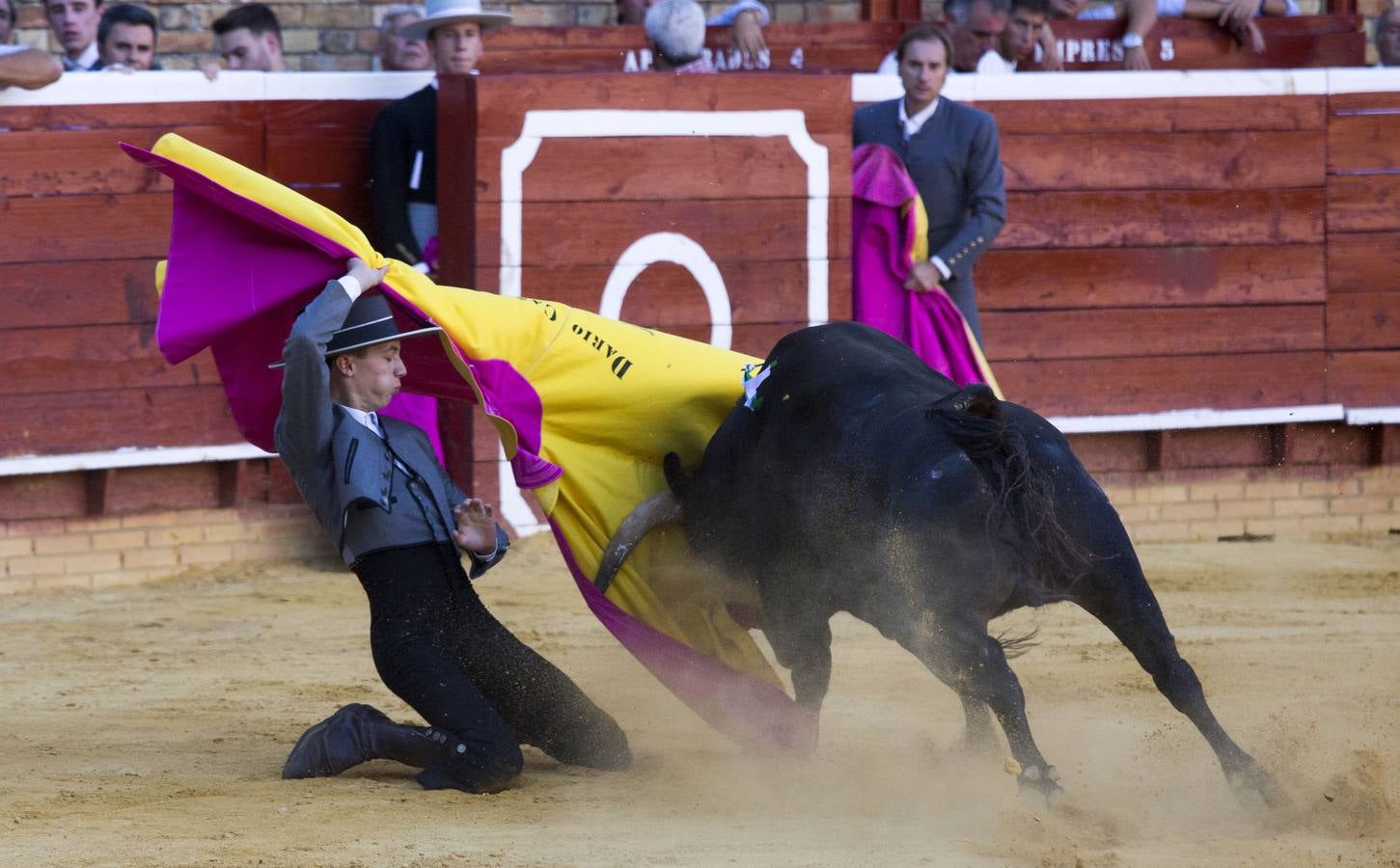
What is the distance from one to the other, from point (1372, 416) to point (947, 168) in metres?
2.07

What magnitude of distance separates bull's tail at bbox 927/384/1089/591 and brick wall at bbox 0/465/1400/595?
3.55 m

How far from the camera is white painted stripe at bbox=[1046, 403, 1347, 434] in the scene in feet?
23.4

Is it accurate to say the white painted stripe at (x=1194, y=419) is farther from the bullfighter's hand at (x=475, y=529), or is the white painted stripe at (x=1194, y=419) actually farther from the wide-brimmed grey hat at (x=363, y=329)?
the wide-brimmed grey hat at (x=363, y=329)

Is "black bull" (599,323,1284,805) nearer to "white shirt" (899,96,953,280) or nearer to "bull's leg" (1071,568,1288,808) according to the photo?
"bull's leg" (1071,568,1288,808)

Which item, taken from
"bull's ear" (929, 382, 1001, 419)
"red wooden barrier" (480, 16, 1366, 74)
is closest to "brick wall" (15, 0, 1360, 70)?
"red wooden barrier" (480, 16, 1366, 74)

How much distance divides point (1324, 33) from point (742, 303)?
152 inches

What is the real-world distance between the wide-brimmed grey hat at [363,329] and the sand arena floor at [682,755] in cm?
84

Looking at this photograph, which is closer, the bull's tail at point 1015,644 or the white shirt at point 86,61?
the bull's tail at point 1015,644

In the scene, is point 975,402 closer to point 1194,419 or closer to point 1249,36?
point 1194,419

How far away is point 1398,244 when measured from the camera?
292 inches

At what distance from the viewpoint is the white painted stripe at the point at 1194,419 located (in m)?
7.12

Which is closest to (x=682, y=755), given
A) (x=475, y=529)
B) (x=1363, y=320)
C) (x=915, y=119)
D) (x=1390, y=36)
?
(x=475, y=529)

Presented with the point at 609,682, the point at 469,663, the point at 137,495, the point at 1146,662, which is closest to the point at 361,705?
the point at 469,663

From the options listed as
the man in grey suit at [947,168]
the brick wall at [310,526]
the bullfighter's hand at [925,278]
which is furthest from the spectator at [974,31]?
the brick wall at [310,526]
